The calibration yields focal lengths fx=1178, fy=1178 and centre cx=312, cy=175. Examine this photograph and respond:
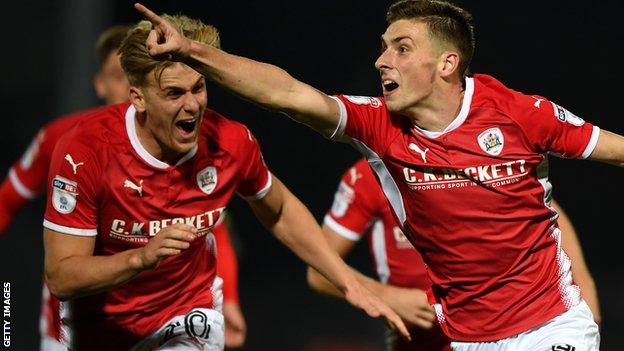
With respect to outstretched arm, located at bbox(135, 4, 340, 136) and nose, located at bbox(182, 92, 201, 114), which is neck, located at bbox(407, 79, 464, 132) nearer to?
outstretched arm, located at bbox(135, 4, 340, 136)

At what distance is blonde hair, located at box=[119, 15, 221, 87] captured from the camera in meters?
4.26

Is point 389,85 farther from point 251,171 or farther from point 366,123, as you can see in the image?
point 251,171

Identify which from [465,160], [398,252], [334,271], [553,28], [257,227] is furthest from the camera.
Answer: [257,227]

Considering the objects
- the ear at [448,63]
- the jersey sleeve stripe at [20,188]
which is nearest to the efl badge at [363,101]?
the ear at [448,63]

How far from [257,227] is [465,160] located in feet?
16.1

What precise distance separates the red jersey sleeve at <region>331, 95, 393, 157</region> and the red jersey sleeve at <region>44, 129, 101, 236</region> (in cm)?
89

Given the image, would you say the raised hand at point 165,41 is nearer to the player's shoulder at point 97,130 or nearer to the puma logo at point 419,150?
the player's shoulder at point 97,130

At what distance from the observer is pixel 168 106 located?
4.26 m

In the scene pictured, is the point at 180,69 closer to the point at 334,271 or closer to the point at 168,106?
the point at 168,106

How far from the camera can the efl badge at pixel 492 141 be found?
13.1ft

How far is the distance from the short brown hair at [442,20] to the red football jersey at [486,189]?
0.53 feet

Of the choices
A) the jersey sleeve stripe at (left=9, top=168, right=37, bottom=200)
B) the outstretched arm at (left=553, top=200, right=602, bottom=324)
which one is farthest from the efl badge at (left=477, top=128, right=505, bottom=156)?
the jersey sleeve stripe at (left=9, top=168, right=37, bottom=200)

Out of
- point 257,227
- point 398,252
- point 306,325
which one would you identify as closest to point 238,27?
point 257,227

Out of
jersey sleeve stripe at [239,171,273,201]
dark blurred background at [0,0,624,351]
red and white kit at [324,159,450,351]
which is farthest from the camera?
dark blurred background at [0,0,624,351]
